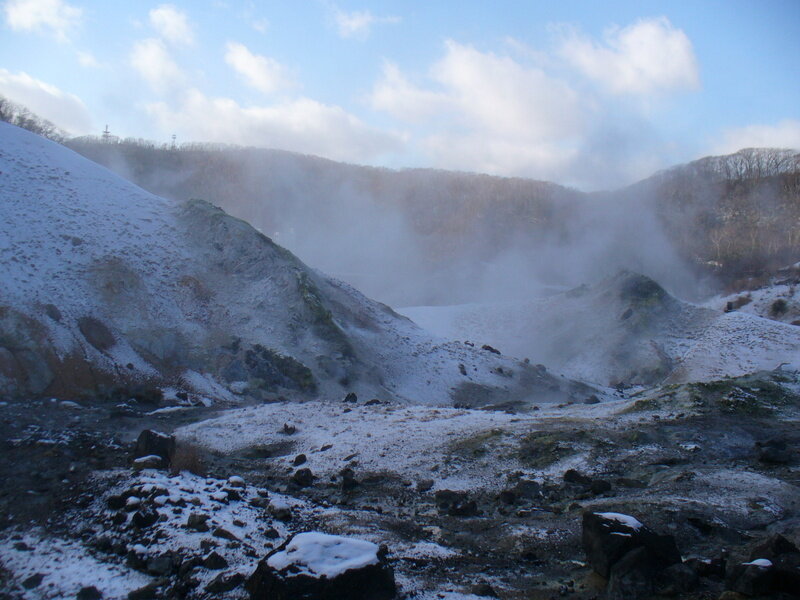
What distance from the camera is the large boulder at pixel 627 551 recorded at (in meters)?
5.86

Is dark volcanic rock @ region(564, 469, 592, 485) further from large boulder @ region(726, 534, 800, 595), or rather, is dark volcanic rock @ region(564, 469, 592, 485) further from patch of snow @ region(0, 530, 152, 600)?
patch of snow @ region(0, 530, 152, 600)

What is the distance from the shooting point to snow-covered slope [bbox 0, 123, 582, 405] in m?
19.3

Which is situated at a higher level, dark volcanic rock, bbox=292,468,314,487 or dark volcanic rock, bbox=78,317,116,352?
dark volcanic rock, bbox=78,317,116,352

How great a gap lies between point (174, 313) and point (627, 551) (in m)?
20.2

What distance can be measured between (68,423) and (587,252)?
257 ft

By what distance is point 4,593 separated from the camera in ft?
20.6

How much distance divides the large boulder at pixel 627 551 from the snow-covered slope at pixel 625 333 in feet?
78.8

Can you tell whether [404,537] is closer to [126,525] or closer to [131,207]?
[126,525]

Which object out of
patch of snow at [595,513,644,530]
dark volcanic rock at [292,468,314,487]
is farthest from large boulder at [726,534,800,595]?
dark volcanic rock at [292,468,314,487]

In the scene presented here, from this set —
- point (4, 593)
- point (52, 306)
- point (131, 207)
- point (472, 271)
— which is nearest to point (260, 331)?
point (52, 306)

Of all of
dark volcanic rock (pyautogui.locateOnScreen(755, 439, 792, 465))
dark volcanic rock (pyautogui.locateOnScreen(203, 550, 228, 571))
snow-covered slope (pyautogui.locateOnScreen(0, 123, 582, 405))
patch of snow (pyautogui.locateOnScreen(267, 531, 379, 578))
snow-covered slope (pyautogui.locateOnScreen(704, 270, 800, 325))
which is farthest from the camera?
snow-covered slope (pyautogui.locateOnScreen(704, 270, 800, 325))

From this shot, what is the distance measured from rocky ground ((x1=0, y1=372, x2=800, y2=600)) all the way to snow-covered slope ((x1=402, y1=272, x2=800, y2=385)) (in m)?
15.9

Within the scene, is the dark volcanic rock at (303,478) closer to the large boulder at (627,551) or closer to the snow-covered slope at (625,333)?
the large boulder at (627,551)

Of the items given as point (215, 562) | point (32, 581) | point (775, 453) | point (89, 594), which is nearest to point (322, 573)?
point (215, 562)
